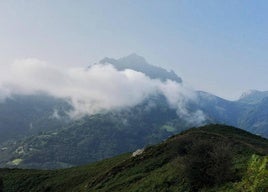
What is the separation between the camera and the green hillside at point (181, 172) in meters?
52.3

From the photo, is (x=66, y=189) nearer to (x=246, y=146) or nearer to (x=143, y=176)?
(x=143, y=176)

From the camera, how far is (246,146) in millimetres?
81812

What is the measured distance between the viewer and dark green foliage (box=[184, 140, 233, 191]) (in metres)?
53.7

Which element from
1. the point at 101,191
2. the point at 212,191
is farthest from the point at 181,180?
the point at 101,191

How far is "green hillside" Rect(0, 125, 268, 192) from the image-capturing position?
172ft

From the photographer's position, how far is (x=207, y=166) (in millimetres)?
55938

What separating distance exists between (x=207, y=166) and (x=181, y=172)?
6.93 m

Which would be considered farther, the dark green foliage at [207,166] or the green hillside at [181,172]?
the dark green foliage at [207,166]

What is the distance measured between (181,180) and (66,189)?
133 ft

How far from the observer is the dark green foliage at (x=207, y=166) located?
53.7 metres

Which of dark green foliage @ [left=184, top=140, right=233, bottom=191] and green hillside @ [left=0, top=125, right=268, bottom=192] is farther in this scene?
dark green foliage @ [left=184, top=140, right=233, bottom=191]

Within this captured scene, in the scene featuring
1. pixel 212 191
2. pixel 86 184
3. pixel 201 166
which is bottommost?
pixel 212 191

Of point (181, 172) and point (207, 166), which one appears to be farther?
point (181, 172)

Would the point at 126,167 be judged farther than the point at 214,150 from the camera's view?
Yes
